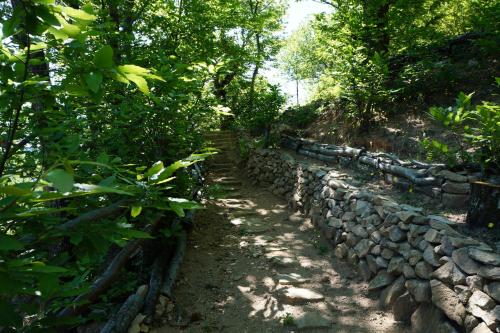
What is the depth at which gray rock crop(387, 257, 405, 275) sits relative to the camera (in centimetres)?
397

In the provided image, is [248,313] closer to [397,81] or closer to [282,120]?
[397,81]

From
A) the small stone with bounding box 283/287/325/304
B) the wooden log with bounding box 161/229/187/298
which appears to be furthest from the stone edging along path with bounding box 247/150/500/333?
the wooden log with bounding box 161/229/187/298

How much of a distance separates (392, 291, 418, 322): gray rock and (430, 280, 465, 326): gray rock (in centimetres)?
38

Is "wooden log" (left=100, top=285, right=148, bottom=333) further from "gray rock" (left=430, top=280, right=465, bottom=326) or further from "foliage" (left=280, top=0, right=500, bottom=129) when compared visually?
"foliage" (left=280, top=0, right=500, bottom=129)

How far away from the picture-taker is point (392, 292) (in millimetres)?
3906

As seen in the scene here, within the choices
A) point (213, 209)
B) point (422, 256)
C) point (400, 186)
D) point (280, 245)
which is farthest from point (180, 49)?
point (422, 256)

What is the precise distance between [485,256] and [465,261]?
183mm

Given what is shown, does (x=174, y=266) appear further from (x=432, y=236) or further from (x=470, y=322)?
(x=470, y=322)

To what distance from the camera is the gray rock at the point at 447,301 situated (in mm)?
2945

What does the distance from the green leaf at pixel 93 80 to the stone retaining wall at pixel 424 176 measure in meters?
3.97

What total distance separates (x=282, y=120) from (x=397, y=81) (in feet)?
15.3

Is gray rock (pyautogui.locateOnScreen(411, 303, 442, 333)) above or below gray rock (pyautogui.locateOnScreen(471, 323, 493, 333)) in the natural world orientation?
below

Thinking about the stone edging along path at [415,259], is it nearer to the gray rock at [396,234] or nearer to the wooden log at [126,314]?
the gray rock at [396,234]

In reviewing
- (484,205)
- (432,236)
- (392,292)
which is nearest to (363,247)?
(392,292)
